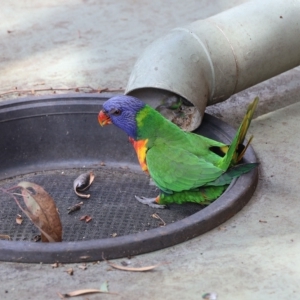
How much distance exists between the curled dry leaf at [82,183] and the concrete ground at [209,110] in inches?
26.9

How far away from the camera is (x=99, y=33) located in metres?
A: 5.16

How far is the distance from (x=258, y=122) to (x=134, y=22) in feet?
5.91

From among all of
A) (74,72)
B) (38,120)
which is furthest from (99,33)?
(38,120)

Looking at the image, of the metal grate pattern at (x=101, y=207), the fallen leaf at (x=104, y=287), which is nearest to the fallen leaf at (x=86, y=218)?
the metal grate pattern at (x=101, y=207)

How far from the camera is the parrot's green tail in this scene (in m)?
3.07

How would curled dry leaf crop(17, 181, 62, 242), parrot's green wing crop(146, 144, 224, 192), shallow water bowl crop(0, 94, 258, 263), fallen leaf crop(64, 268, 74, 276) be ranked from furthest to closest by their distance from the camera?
1. shallow water bowl crop(0, 94, 258, 263)
2. parrot's green wing crop(146, 144, 224, 192)
3. curled dry leaf crop(17, 181, 62, 242)
4. fallen leaf crop(64, 268, 74, 276)

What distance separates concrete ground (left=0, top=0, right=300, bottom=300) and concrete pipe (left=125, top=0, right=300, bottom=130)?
30 centimetres

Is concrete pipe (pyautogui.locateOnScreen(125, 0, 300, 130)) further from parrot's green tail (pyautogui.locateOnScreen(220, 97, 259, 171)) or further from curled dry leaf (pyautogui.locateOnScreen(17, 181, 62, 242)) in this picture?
curled dry leaf (pyautogui.locateOnScreen(17, 181, 62, 242))

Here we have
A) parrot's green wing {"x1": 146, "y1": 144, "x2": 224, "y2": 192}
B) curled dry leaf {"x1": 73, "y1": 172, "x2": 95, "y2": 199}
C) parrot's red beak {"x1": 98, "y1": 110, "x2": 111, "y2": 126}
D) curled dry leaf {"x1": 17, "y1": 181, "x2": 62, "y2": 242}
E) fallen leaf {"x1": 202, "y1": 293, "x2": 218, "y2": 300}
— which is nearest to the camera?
fallen leaf {"x1": 202, "y1": 293, "x2": 218, "y2": 300}

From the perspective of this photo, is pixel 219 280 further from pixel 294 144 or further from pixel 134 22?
pixel 134 22

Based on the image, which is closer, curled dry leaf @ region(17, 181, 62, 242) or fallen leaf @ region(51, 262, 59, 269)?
fallen leaf @ region(51, 262, 59, 269)

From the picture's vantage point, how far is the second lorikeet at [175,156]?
3193mm

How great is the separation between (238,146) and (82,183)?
3.60 feet

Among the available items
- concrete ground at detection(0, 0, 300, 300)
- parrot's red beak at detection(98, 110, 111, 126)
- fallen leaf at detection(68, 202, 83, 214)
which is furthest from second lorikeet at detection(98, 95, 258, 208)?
fallen leaf at detection(68, 202, 83, 214)
